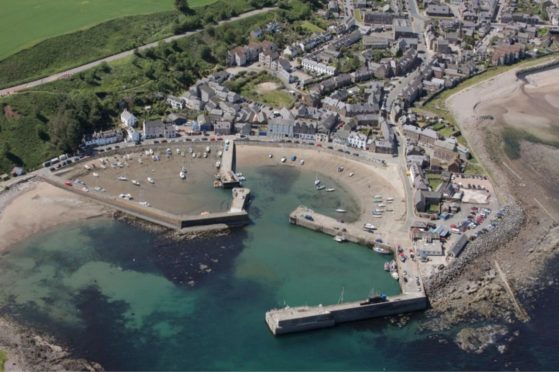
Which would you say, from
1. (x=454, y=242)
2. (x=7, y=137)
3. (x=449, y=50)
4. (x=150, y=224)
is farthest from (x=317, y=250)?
(x=449, y=50)

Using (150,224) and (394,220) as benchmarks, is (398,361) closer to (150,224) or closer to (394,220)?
(394,220)

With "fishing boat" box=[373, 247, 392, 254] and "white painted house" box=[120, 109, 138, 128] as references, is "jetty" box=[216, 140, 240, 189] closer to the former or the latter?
"white painted house" box=[120, 109, 138, 128]

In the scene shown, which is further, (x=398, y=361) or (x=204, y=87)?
(x=204, y=87)

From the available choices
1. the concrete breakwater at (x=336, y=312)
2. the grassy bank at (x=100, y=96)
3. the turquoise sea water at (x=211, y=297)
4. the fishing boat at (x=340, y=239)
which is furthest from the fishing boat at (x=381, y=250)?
the grassy bank at (x=100, y=96)

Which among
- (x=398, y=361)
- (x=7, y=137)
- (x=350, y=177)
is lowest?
(x=398, y=361)

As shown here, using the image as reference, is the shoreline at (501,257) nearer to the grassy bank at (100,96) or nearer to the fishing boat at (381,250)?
the fishing boat at (381,250)

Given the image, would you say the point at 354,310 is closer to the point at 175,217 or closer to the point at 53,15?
the point at 175,217
